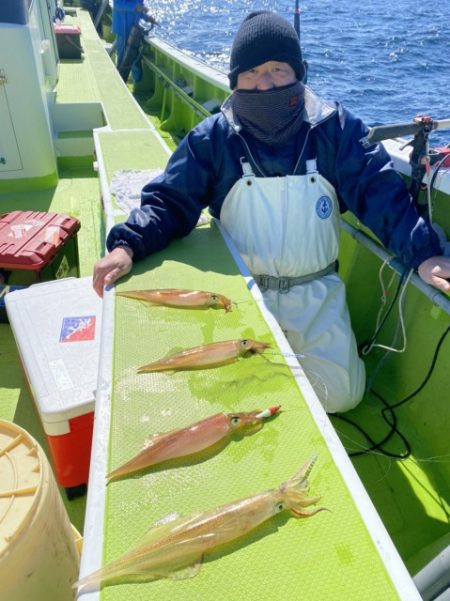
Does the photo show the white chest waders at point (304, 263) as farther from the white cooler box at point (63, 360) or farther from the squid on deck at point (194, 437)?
the squid on deck at point (194, 437)

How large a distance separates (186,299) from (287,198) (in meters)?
0.86

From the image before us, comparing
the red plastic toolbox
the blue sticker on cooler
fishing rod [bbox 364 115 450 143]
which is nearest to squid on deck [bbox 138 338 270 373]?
the blue sticker on cooler

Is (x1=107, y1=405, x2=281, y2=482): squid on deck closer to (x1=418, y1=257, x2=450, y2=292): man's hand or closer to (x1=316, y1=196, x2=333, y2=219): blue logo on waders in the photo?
(x1=418, y1=257, x2=450, y2=292): man's hand

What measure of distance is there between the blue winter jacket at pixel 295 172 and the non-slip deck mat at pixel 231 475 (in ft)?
1.95

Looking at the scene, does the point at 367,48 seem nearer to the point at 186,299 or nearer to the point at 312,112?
the point at 312,112

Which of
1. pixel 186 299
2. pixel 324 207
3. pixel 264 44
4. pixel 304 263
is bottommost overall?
pixel 304 263

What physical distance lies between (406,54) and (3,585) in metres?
17.5

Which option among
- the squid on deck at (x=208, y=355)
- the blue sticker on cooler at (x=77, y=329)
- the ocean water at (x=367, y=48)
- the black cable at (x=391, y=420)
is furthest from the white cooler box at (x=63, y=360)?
the ocean water at (x=367, y=48)

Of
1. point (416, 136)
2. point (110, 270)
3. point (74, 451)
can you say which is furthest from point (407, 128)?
point (74, 451)

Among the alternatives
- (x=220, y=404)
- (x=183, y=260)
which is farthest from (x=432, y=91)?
(x=220, y=404)

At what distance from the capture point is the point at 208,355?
187 centimetres

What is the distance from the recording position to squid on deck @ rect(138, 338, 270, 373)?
1853mm

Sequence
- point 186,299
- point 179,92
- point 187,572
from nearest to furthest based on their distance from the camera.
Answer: point 187,572
point 186,299
point 179,92

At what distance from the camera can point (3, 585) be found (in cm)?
136
